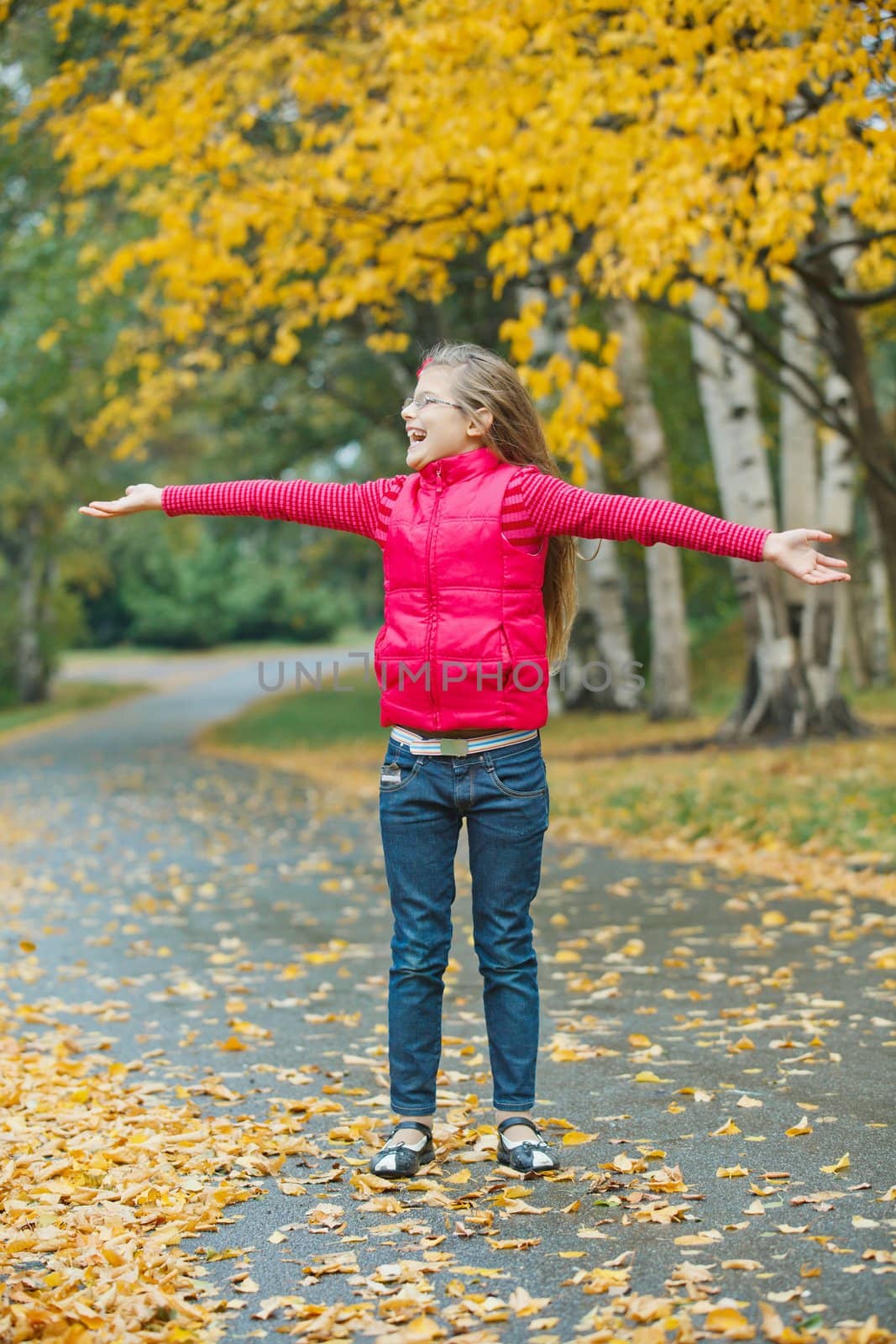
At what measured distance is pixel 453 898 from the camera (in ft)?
13.0

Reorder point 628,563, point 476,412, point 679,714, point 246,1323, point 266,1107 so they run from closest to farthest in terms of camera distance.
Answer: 1. point 246,1323
2. point 476,412
3. point 266,1107
4. point 679,714
5. point 628,563

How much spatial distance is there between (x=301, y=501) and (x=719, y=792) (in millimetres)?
7335

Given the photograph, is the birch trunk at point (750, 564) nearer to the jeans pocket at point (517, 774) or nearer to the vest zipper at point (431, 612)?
the jeans pocket at point (517, 774)

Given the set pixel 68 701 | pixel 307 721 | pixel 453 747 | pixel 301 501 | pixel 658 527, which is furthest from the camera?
pixel 68 701

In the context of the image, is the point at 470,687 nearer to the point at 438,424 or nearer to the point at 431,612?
the point at 431,612

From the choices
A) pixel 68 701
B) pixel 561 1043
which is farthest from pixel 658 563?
pixel 68 701

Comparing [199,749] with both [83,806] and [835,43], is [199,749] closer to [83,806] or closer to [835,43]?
[83,806]

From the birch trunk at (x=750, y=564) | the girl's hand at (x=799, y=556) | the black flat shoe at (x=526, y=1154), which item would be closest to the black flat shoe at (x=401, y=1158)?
the black flat shoe at (x=526, y=1154)

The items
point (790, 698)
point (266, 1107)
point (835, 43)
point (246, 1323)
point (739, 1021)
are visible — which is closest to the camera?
point (246, 1323)

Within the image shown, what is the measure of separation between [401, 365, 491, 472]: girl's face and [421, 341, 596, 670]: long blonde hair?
2 centimetres

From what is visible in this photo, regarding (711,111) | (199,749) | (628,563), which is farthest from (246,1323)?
(628,563)

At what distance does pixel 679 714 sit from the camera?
18328mm

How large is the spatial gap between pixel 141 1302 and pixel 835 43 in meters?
6.87

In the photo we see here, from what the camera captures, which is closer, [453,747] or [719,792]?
[453,747]
